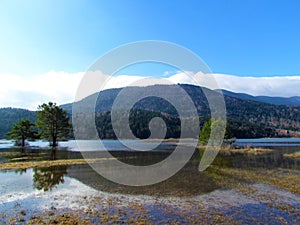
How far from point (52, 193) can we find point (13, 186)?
5.38 meters

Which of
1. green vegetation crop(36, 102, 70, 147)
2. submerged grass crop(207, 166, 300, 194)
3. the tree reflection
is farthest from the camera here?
green vegetation crop(36, 102, 70, 147)

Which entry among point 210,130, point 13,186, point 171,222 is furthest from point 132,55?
point 210,130

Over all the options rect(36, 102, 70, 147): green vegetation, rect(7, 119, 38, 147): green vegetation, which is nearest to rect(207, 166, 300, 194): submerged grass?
rect(36, 102, 70, 147): green vegetation

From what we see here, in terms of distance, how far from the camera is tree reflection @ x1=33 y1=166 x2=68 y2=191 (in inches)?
1041

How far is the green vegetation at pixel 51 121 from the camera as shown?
3533 inches

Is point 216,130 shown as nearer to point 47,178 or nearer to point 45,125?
point 45,125

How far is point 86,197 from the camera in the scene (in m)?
21.9

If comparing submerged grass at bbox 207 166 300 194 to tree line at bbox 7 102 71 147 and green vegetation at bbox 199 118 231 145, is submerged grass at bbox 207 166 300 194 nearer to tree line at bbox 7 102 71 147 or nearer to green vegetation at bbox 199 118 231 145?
green vegetation at bbox 199 118 231 145

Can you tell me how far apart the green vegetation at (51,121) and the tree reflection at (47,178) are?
5548 centimetres

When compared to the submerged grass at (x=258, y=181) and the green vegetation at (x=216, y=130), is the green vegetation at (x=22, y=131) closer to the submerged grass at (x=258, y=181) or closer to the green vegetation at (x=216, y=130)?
the green vegetation at (x=216, y=130)

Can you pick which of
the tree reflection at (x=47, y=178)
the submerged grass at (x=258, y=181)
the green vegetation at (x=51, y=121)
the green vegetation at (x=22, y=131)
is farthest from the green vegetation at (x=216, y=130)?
the tree reflection at (x=47, y=178)

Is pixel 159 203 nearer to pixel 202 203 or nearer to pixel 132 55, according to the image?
pixel 202 203

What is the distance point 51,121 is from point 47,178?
209 ft

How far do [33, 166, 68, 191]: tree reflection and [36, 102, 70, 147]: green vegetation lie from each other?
182ft
